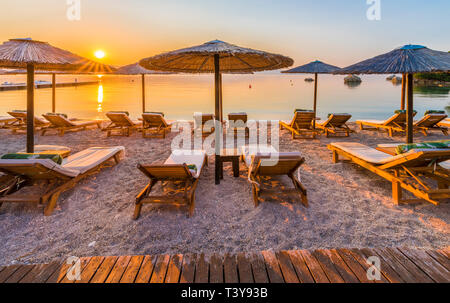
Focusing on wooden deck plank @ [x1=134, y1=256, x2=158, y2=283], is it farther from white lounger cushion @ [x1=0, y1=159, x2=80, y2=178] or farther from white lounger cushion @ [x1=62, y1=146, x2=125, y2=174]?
white lounger cushion @ [x1=62, y1=146, x2=125, y2=174]

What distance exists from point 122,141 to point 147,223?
4.99 meters

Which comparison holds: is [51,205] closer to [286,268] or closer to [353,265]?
[286,268]

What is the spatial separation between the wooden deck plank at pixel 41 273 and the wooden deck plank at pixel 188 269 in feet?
3.44

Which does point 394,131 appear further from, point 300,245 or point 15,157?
point 15,157

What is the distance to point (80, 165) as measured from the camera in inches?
158

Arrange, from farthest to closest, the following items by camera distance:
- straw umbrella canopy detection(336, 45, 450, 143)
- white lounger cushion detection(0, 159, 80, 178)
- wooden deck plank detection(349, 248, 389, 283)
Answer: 1. straw umbrella canopy detection(336, 45, 450, 143)
2. white lounger cushion detection(0, 159, 80, 178)
3. wooden deck plank detection(349, 248, 389, 283)

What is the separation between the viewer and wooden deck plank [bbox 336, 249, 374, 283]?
1851 mm

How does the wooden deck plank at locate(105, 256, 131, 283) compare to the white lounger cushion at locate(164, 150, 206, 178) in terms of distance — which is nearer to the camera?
the wooden deck plank at locate(105, 256, 131, 283)

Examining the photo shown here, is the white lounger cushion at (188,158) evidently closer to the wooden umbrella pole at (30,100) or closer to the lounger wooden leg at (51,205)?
the lounger wooden leg at (51,205)

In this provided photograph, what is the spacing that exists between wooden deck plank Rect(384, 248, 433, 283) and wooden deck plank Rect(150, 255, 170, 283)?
192 cm

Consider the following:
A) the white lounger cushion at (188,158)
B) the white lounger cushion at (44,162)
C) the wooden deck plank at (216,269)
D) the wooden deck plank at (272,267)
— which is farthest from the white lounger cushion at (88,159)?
the wooden deck plank at (272,267)

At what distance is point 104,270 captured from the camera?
1.97 meters

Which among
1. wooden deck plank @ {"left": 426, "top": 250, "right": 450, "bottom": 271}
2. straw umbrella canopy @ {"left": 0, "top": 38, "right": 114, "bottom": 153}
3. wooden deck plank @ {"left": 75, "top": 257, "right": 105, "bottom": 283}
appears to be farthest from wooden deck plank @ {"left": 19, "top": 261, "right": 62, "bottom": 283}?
wooden deck plank @ {"left": 426, "top": 250, "right": 450, "bottom": 271}

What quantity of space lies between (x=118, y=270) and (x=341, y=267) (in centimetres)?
181
